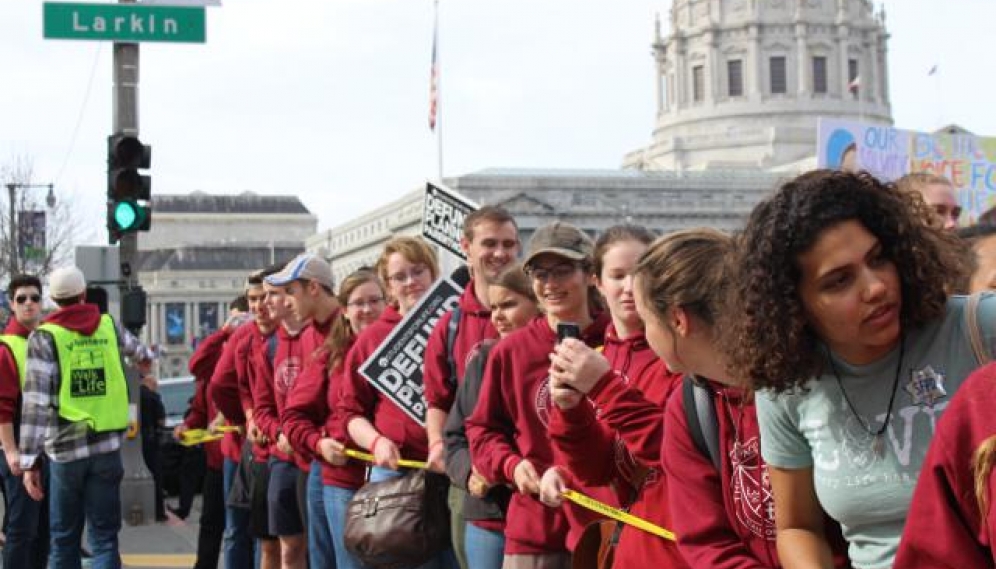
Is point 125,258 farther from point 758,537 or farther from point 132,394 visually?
point 758,537

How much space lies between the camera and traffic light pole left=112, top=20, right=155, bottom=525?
12031 mm

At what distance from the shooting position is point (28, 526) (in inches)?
321

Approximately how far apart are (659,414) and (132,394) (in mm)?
9151

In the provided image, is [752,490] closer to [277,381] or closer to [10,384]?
[277,381]

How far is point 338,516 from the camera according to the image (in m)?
6.14

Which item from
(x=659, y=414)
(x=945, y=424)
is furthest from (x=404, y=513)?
(x=945, y=424)

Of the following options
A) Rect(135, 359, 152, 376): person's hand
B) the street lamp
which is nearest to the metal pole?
the street lamp

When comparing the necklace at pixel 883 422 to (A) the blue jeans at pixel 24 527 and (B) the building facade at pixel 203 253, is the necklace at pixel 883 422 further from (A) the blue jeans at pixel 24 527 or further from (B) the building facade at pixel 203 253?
(B) the building facade at pixel 203 253

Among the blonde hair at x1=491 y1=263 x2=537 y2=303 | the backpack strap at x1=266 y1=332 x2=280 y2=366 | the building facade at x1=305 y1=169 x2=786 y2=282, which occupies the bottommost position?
the backpack strap at x1=266 y1=332 x2=280 y2=366

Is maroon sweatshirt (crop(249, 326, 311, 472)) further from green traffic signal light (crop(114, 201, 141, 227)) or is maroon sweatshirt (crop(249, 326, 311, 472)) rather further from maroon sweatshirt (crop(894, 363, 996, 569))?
maroon sweatshirt (crop(894, 363, 996, 569))

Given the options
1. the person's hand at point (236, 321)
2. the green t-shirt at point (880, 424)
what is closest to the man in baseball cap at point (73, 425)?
the person's hand at point (236, 321)

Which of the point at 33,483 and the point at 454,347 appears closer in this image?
the point at 454,347

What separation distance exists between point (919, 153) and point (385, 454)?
2163 centimetres

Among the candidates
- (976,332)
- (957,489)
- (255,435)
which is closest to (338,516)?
(255,435)
